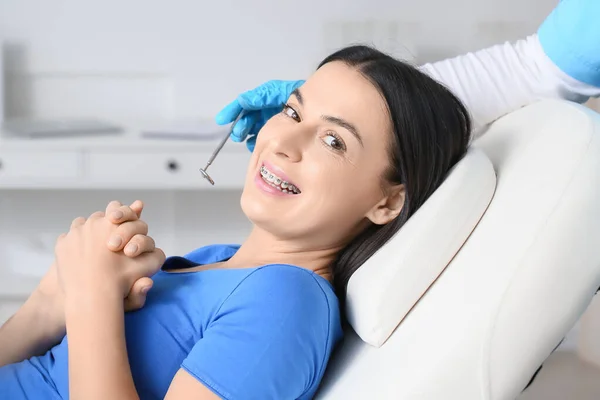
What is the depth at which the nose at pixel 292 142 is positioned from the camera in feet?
3.62

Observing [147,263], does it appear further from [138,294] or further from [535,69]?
[535,69]

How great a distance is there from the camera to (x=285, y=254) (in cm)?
119

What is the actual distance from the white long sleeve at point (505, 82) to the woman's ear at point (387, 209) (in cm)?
23

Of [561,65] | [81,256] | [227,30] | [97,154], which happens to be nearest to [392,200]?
[561,65]

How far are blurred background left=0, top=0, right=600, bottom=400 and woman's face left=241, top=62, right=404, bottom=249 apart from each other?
1.90 m

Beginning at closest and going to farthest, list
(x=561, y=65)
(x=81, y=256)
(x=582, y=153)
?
(x=582, y=153) < (x=81, y=256) < (x=561, y=65)

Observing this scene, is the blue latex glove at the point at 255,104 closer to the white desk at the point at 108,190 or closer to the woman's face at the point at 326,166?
the woman's face at the point at 326,166

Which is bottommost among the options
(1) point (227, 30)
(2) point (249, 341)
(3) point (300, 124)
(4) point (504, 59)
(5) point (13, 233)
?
(5) point (13, 233)

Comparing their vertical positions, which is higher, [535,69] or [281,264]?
[535,69]

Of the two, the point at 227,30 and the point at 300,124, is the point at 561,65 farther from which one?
the point at 227,30

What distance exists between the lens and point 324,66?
47.5 inches

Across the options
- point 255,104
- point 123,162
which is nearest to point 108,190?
point 123,162

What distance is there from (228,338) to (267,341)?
54mm

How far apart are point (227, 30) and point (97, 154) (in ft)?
2.83
